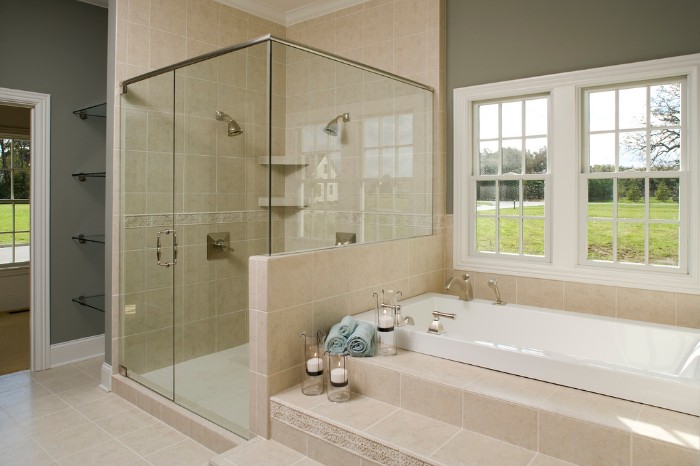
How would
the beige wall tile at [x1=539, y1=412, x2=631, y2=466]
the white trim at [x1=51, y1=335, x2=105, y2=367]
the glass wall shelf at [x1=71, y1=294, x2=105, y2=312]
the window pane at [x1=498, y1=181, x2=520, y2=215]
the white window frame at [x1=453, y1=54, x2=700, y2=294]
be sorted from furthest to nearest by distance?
the glass wall shelf at [x1=71, y1=294, x2=105, y2=312], the white trim at [x1=51, y1=335, x2=105, y2=367], the window pane at [x1=498, y1=181, x2=520, y2=215], the white window frame at [x1=453, y1=54, x2=700, y2=294], the beige wall tile at [x1=539, y1=412, x2=631, y2=466]

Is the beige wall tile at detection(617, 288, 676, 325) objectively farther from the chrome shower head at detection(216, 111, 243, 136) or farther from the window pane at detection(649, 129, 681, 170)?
the chrome shower head at detection(216, 111, 243, 136)

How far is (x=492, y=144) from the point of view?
3.50 meters

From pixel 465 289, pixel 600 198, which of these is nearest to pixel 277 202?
pixel 465 289

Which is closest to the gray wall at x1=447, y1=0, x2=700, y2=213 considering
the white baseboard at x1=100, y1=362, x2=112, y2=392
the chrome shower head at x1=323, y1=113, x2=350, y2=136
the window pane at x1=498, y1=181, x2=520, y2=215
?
the window pane at x1=498, y1=181, x2=520, y2=215

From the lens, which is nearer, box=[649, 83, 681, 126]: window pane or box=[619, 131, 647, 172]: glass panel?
box=[649, 83, 681, 126]: window pane

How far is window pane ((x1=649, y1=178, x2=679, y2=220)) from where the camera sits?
111 inches

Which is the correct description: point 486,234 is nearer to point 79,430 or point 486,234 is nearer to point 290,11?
point 290,11

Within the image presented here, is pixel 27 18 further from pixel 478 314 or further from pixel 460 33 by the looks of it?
pixel 478 314

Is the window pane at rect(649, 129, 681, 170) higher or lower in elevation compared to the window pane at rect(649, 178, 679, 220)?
higher

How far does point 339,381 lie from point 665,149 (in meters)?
2.34

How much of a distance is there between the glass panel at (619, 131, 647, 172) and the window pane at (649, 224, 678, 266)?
1.27 ft

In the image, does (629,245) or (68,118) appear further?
(68,118)

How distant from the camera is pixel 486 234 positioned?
354 centimetres

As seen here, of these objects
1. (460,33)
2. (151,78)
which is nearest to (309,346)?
(151,78)
